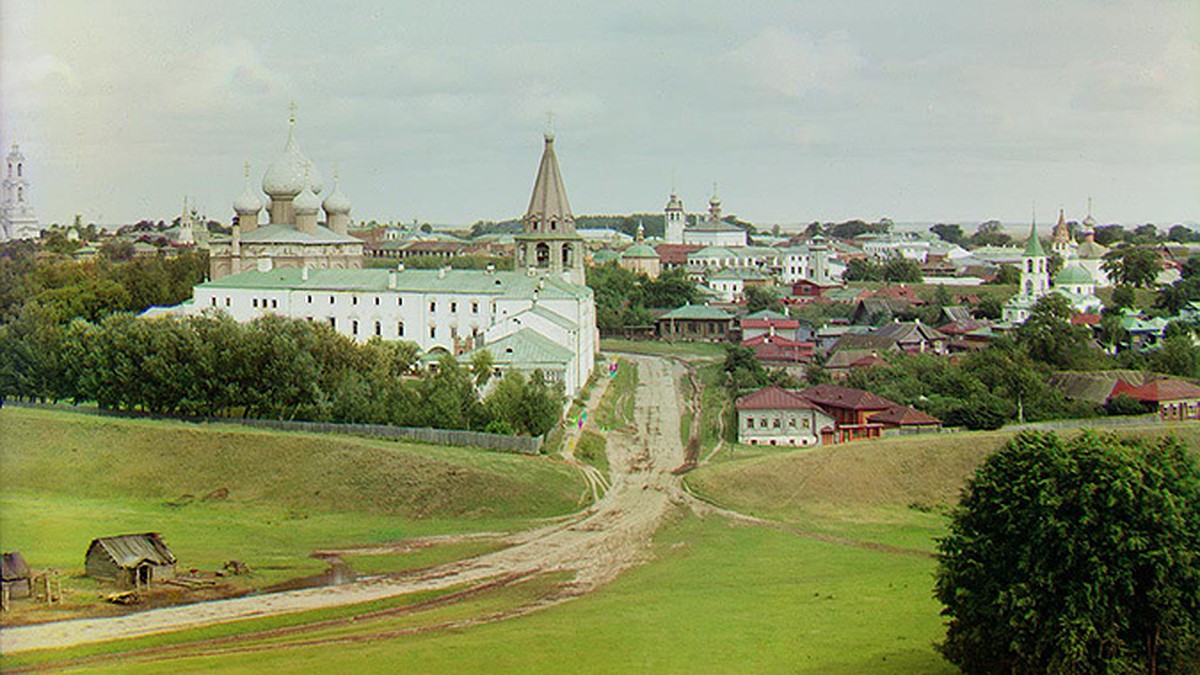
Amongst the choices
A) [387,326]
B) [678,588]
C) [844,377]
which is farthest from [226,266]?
[678,588]

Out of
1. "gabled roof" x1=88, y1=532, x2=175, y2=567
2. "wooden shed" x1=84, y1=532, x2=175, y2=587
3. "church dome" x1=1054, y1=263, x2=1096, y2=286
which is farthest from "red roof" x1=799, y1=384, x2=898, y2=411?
"church dome" x1=1054, y1=263, x2=1096, y2=286

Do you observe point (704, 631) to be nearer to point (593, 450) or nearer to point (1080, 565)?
point (1080, 565)

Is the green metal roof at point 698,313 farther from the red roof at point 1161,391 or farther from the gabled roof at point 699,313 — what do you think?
the red roof at point 1161,391

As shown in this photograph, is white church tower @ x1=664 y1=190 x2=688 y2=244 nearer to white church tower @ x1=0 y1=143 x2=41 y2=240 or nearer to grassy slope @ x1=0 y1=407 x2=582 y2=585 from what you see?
white church tower @ x1=0 y1=143 x2=41 y2=240

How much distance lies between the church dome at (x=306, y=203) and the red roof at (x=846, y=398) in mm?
27414

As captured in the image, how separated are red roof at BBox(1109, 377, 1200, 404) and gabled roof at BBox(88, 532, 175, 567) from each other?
38634mm

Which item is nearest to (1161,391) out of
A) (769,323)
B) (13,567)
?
(769,323)

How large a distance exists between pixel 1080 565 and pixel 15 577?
65.7 feet

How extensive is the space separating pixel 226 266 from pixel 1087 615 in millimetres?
50581

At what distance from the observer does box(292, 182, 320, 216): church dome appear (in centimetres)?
6562

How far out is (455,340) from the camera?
5631 centimetres

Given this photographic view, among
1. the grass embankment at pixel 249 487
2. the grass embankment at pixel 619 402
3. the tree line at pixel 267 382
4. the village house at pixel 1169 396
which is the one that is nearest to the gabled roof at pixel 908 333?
the grass embankment at pixel 619 402

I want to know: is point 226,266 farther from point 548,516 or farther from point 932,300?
point 932,300

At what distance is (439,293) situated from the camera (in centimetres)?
5678
